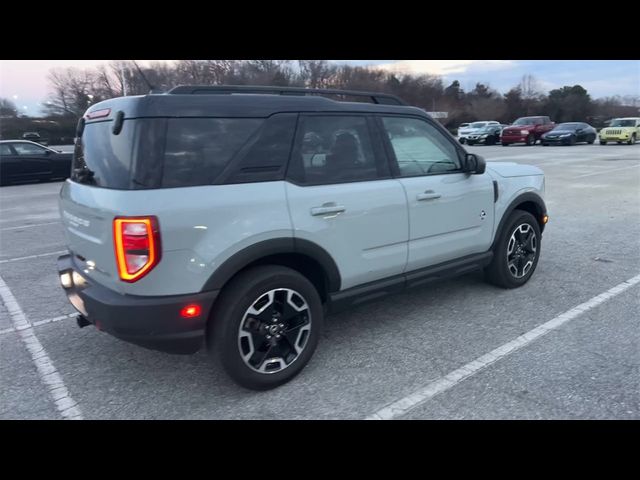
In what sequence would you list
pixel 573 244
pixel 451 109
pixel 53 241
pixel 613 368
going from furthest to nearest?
pixel 451 109, pixel 53 241, pixel 573 244, pixel 613 368

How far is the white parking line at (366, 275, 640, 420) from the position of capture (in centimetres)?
278

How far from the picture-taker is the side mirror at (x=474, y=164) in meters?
4.05

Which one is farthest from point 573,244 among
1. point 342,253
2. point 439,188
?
point 342,253

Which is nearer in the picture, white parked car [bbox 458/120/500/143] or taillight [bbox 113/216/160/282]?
taillight [bbox 113/216/160/282]

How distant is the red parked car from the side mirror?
26.9 metres

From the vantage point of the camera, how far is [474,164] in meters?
4.05

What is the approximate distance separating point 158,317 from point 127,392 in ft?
2.52

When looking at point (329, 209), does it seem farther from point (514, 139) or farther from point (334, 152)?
point (514, 139)

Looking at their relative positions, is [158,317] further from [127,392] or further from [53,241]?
[53,241]

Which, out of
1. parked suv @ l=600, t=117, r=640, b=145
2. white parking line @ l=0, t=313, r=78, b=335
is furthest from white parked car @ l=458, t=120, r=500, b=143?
white parking line @ l=0, t=313, r=78, b=335

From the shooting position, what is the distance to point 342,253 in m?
3.26

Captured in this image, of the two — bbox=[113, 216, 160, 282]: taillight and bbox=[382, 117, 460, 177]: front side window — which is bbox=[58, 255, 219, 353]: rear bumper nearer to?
bbox=[113, 216, 160, 282]: taillight

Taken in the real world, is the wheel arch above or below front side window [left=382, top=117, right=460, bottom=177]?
below

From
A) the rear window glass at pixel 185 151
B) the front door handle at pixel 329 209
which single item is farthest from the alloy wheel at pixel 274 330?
the rear window glass at pixel 185 151
